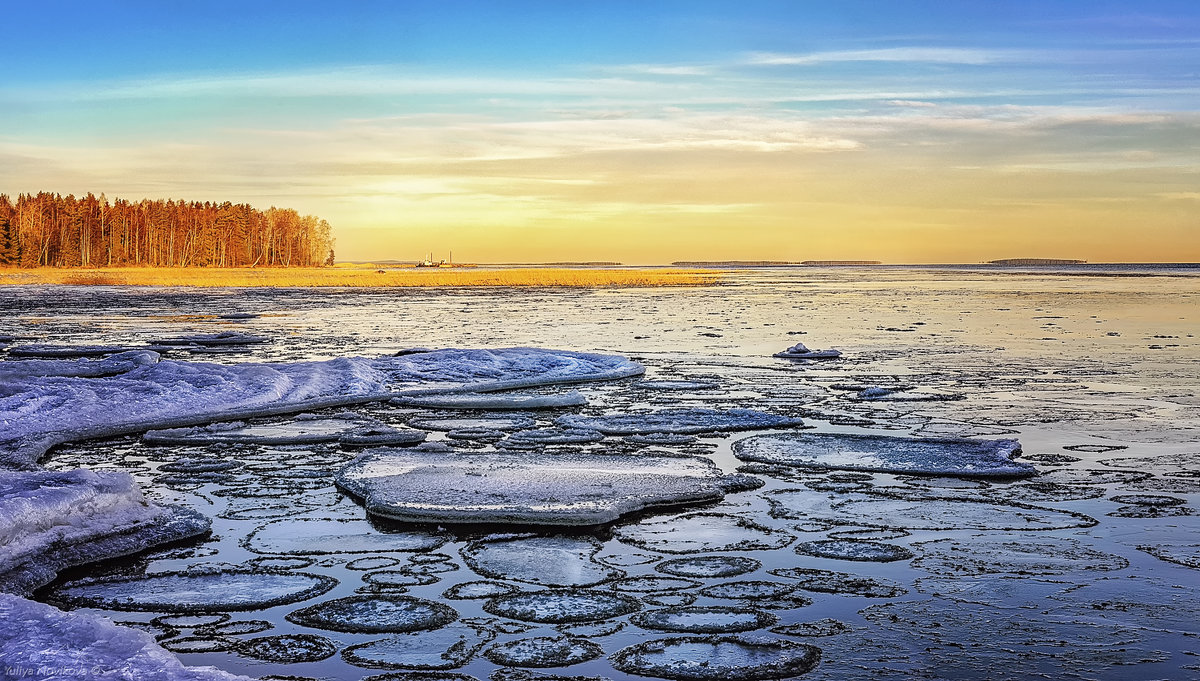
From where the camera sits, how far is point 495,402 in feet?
33.1

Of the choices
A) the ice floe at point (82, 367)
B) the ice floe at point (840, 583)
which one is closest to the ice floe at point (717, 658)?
the ice floe at point (840, 583)

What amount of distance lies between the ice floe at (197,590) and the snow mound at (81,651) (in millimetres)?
500

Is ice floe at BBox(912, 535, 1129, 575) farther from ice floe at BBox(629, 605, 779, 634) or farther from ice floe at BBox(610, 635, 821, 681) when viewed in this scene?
ice floe at BBox(610, 635, 821, 681)

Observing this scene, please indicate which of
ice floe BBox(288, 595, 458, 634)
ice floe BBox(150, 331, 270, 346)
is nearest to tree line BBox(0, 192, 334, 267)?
ice floe BBox(150, 331, 270, 346)

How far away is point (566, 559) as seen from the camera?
4766 mm

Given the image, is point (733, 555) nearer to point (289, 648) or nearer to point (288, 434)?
point (289, 648)

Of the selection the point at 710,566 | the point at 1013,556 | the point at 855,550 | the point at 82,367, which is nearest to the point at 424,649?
the point at 710,566

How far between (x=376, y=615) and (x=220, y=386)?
22.1 ft

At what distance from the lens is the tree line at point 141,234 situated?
96.4 metres

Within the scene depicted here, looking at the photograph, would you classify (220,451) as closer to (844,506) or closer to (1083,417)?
(844,506)

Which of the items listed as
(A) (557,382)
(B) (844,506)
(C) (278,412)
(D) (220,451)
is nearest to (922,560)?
(B) (844,506)

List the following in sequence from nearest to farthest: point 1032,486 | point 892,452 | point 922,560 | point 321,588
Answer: point 321,588 → point 922,560 → point 1032,486 → point 892,452

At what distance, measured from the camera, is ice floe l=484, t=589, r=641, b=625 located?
156 inches

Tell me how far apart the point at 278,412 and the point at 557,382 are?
3514 mm
